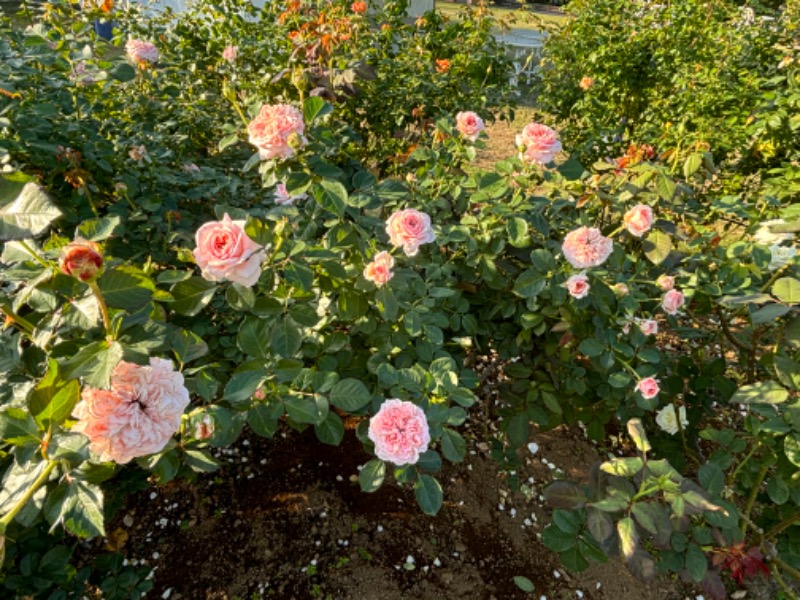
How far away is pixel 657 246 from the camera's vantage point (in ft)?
A: 5.27

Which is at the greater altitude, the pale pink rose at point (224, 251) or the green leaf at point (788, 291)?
the pale pink rose at point (224, 251)

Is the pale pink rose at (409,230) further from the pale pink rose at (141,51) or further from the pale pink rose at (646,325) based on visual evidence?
the pale pink rose at (141,51)

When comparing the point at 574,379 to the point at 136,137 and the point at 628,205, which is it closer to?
the point at 628,205

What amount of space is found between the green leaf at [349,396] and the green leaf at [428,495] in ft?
0.75

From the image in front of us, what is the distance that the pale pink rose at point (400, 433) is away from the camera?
1097 millimetres

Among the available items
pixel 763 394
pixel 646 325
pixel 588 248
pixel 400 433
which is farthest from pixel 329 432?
pixel 763 394

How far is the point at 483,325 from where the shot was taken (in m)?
1.82

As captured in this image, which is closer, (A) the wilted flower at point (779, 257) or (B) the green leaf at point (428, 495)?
(B) the green leaf at point (428, 495)

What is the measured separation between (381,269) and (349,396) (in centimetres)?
32

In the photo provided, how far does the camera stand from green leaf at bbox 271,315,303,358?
1.16 meters

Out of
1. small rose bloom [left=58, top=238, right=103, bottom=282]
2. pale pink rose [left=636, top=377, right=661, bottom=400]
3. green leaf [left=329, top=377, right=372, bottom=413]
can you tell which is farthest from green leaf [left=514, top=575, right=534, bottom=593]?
small rose bloom [left=58, top=238, right=103, bottom=282]

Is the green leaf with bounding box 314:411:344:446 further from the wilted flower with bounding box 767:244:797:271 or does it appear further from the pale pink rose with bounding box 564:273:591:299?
the wilted flower with bounding box 767:244:797:271

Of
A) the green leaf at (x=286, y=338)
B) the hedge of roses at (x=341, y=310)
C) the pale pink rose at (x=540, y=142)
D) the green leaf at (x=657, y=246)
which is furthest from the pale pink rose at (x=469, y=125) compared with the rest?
the green leaf at (x=286, y=338)

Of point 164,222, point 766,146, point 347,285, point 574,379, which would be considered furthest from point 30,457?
point 766,146
